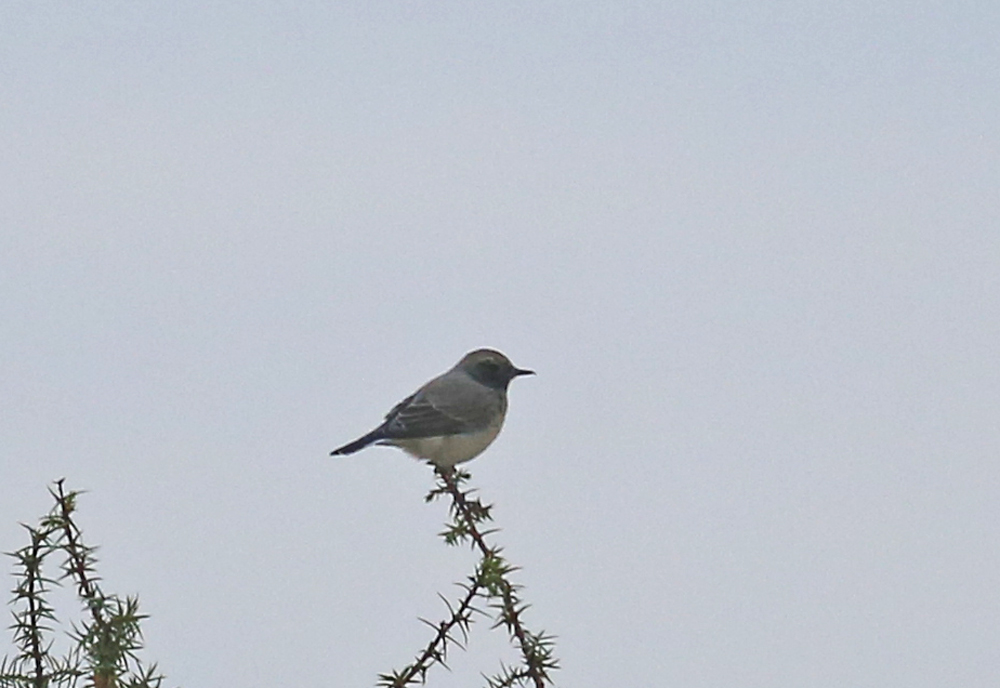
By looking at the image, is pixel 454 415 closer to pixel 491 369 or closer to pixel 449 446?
pixel 449 446

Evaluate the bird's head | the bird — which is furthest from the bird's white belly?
the bird's head

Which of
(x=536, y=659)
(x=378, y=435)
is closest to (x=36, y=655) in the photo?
(x=536, y=659)

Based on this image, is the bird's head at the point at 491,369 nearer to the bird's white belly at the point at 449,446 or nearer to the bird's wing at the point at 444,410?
the bird's wing at the point at 444,410

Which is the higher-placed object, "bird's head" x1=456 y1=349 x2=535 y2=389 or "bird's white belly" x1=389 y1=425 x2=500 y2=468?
"bird's head" x1=456 y1=349 x2=535 y2=389

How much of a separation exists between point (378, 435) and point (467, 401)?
2.84ft

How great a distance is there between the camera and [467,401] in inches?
416

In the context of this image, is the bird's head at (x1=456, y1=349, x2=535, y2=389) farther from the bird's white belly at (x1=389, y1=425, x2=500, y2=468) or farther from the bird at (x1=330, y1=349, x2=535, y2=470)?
the bird's white belly at (x1=389, y1=425, x2=500, y2=468)

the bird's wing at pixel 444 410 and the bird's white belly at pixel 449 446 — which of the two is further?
the bird's wing at pixel 444 410

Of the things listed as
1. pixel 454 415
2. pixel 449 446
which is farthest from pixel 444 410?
pixel 449 446

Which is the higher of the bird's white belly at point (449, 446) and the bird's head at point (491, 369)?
the bird's head at point (491, 369)

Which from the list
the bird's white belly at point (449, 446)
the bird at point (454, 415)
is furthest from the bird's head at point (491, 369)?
the bird's white belly at point (449, 446)

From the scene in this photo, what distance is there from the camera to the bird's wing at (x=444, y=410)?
10094 mm

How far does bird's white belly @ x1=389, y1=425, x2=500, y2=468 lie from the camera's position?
9.84 m

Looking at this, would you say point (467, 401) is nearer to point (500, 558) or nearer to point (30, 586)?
point (500, 558)
